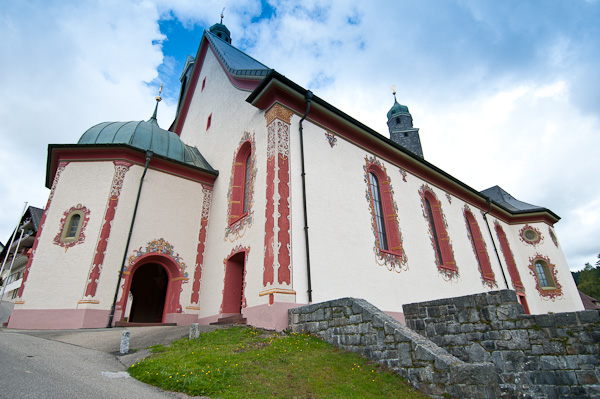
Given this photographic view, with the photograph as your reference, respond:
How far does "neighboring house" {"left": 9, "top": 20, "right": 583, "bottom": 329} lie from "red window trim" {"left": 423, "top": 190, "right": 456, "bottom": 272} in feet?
0.22

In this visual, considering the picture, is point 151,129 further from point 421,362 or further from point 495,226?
point 495,226

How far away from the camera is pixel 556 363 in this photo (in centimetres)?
572

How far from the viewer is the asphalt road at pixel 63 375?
3707 mm

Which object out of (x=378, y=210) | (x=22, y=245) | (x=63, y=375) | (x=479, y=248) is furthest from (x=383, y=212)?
(x=22, y=245)


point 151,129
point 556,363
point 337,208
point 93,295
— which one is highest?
point 151,129

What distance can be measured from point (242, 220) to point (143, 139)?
5.80 metres

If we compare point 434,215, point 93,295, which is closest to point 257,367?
point 93,295

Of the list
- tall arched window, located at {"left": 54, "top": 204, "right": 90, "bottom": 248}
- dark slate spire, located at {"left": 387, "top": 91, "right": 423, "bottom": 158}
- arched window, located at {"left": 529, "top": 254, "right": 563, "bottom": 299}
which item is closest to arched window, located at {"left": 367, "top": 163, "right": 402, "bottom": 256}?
tall arched window, located at {"left": 54, "top": 204, "right": 90, "bottom": 248}

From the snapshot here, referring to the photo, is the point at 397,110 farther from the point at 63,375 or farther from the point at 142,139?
the point at 63,375

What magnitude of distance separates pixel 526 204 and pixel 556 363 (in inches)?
847

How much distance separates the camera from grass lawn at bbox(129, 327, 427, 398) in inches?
176

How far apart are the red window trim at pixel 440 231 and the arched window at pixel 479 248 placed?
2.82m

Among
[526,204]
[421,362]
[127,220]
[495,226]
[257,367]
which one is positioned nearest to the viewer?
[421,362]

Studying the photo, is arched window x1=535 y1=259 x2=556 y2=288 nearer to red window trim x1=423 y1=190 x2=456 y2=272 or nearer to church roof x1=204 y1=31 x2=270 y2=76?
red window trim x1=423 y1=190 x2=456 y2=272
